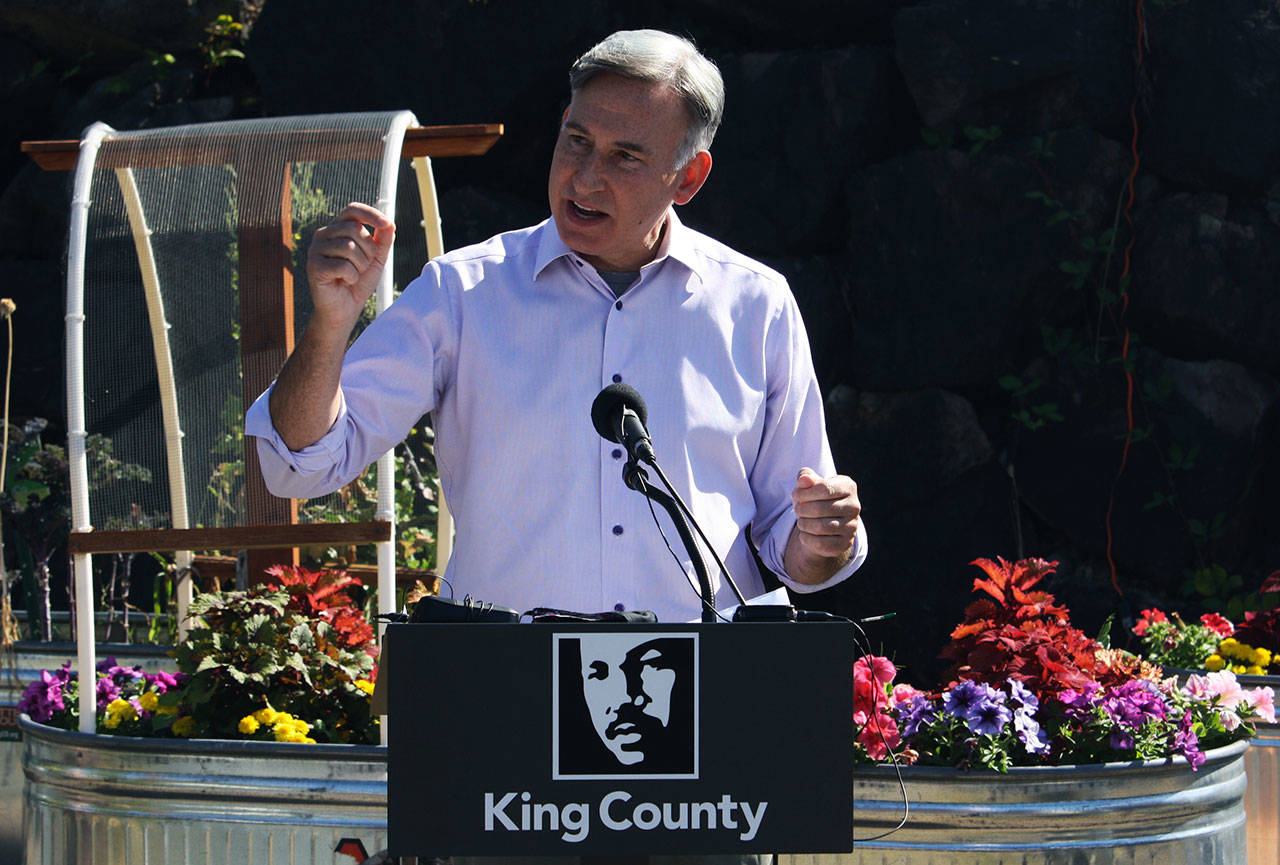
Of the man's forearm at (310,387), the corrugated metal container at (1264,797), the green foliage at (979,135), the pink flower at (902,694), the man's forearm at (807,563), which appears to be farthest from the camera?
the green foliage at (979,135)

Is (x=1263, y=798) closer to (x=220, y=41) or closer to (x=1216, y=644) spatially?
(x=1216, y=644)

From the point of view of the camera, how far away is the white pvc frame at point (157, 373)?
132 inches

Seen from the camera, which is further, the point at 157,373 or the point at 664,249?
the point at 157,373

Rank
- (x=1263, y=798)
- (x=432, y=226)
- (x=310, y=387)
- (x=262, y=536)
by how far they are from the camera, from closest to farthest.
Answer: (x=310, y=387)
(x=1263, y=798)
(x=262, y=536)
(x=432, y=226)

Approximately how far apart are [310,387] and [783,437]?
0.69m

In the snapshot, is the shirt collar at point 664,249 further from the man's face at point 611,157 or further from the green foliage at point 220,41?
the green foliage at point 220,41

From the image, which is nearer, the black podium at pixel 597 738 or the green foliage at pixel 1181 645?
the black podium at pixel 597 738

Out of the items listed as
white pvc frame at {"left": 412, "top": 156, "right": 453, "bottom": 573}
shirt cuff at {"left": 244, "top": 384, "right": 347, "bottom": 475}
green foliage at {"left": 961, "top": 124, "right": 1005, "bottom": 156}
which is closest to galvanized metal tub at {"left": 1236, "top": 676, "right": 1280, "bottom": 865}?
white pvc frame at {"left": 412, "top": 156, "right": 453, "bottom": 573}

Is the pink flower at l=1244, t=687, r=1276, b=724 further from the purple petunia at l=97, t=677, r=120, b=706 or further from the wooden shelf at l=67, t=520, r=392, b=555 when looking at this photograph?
the purple petunia at l=97, t=677, r=120, b=706

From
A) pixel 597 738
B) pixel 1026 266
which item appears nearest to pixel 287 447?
pixel 597 738

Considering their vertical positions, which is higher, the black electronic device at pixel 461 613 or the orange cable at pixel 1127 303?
the orange cable at pixel 1127 303

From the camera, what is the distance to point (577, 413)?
1.90 meters

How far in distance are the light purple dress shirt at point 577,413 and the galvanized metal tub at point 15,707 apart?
2137 mm

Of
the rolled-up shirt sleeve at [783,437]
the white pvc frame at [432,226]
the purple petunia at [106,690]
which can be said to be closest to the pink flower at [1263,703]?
the rolled-up shirt sleeve at [783,437]
